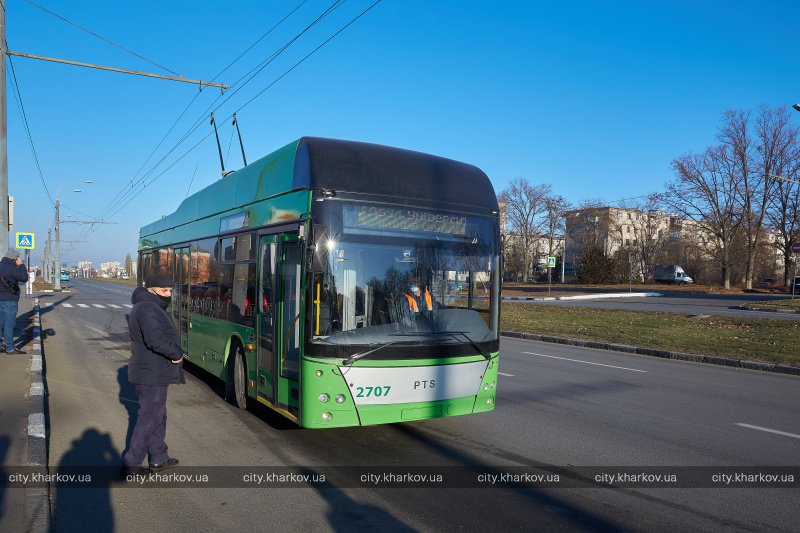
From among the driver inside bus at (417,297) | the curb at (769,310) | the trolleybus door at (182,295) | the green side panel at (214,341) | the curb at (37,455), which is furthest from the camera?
the curb at (769,310)

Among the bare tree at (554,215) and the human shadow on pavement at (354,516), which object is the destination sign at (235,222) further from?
the bare tree at (554,215)

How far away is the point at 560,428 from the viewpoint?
7.28 meters

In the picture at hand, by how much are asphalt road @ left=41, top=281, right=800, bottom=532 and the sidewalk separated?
30cm

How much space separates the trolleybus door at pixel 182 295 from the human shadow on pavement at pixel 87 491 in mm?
4067

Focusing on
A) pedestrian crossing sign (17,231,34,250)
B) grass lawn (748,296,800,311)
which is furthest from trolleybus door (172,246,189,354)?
grass lawn (748,296,800,311)

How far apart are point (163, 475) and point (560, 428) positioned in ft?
14.8

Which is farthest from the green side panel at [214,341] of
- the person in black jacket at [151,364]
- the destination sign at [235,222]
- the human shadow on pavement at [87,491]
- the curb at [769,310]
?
the curb at [769,310]

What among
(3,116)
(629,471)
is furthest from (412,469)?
(3,116)

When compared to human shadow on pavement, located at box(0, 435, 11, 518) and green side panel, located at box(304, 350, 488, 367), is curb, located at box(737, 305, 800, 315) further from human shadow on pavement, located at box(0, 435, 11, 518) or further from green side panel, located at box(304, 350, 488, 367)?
human shadow on pavement, located at box(0, 435, 11, 518)

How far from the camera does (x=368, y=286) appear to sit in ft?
19.5

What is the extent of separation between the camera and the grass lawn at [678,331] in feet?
48.6

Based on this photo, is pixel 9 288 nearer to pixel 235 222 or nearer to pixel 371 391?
pixel 235 222

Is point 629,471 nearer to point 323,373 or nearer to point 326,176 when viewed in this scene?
point 323,373

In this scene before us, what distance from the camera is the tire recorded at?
306 inches
